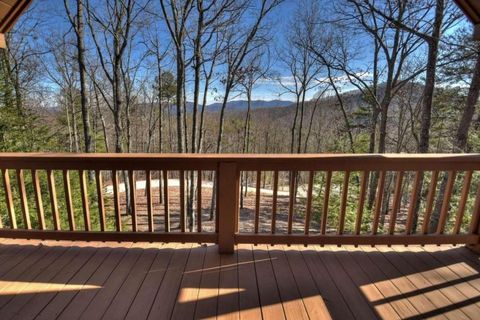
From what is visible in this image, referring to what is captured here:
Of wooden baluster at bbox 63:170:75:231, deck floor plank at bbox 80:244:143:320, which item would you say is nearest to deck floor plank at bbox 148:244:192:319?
deck floor plank at bbox 80:244:143:320

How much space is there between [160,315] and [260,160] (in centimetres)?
137

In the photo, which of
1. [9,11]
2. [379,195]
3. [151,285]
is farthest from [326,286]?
[9,11]

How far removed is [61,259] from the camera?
8.48 feet

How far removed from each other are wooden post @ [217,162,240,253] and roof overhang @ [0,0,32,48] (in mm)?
2105

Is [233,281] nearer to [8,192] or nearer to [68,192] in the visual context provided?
[68,192]

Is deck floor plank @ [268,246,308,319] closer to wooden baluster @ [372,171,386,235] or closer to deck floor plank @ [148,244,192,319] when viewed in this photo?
deck floor plank @ [148,244,192,319]

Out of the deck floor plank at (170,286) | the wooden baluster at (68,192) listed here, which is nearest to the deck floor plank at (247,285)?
the deck floor plank at (170,286)

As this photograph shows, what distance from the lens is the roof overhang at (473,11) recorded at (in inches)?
87.9

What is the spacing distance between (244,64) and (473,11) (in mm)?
12096

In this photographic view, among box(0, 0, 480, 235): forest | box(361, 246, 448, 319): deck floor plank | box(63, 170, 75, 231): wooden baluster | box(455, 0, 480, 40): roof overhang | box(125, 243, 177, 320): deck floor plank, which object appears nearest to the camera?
box(125, 243, 177, 320): deck floor plank

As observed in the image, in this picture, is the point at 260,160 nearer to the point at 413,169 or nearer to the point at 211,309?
the point at 211,309

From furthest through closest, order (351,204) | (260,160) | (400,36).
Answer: (400,36) → (351,204) → (260,160)

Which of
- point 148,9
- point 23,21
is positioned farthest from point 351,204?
point 23,21

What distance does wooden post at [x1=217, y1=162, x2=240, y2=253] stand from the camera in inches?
99.0
